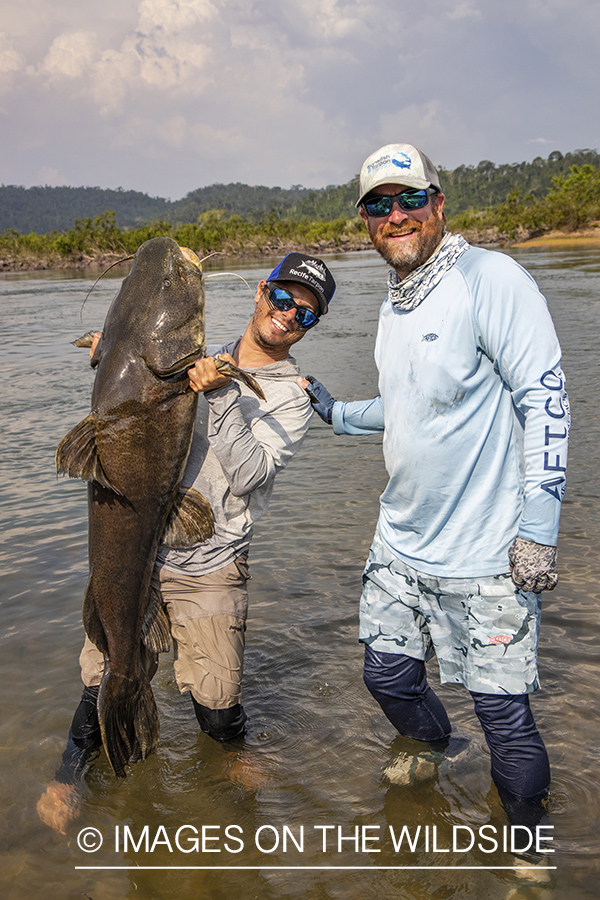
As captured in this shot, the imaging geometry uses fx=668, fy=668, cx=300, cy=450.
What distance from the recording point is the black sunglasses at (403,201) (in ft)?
8.04

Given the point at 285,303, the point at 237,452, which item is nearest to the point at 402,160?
the point at 285,303

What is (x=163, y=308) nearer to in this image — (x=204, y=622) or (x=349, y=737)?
(x=204, y=622)

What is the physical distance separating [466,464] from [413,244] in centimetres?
83

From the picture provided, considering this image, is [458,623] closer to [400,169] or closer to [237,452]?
[237,452]

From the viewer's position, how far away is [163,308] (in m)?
2.51

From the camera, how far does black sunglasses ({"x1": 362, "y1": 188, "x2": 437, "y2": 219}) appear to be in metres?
2.45

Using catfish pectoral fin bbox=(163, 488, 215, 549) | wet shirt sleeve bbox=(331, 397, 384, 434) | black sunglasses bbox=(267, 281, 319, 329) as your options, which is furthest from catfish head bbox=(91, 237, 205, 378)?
wet shirt sleeve bbox=(331, 397, 384, 434)

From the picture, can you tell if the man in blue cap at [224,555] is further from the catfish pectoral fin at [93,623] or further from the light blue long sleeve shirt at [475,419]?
the light blue long sleeve shirt at [475,419]

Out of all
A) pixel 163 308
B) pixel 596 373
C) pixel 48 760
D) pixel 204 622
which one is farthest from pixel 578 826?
pixel 596 373

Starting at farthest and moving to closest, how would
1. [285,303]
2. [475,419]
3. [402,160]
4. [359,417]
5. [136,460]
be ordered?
1. [359,417]
2. [285,303]
3. [136,460]
4. [402,160]
5. [475,419]

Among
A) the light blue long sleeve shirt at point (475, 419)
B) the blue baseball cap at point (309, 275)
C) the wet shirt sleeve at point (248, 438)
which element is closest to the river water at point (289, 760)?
the light blue long sleeve shirt at point (475, 419)

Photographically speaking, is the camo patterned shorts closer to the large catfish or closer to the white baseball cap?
the large catfish

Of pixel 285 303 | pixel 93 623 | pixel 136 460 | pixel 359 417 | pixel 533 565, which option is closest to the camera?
pixel 533 565

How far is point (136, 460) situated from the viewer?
8.39ft
